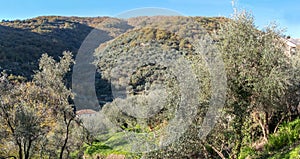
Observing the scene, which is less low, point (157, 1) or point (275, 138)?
point (157, 1)

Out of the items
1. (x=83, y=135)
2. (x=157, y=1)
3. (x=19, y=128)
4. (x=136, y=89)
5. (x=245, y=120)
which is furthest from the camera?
(x=83, y=135)

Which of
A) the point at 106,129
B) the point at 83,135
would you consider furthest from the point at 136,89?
the point at 106,129

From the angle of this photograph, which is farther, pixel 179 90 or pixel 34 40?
pixel 34 40

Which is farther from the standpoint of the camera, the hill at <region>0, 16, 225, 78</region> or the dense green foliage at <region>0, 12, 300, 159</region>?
the hill at <region>0, 16, 225, 78</region>

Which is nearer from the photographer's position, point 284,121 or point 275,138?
point 275,138

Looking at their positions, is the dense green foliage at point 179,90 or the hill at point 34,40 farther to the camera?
the hill at point 34,40

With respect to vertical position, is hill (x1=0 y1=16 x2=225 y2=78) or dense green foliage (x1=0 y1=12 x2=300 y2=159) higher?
hill (x1=0 y1=16 x2=225 y2=78)

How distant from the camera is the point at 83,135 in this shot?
3005cm

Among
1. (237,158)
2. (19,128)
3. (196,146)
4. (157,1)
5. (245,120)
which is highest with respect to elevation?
(157,1)

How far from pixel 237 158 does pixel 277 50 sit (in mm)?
4581

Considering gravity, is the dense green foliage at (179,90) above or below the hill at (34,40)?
below

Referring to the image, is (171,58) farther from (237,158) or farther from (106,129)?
(106,129)

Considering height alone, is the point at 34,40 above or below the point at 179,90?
above

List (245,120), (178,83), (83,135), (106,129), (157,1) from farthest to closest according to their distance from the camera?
(106,129) → (83,135) → (157,1) → (245,120) → (178,83)
